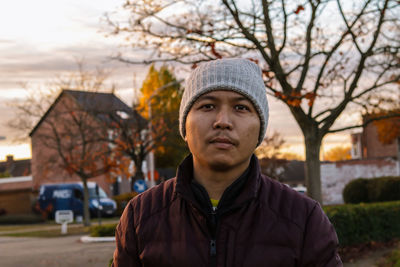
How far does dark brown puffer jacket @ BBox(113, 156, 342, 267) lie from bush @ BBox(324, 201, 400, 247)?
35.1 feet

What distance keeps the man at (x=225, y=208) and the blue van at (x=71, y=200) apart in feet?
125

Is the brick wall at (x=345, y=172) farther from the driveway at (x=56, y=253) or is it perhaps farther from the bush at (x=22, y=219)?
the driveway at (x=56, y=253)

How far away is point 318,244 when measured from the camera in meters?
2.46

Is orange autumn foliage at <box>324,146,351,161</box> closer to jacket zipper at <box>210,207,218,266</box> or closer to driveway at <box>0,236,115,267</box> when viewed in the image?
driveway at <box>0,236,115,267</box>

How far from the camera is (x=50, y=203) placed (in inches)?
1633

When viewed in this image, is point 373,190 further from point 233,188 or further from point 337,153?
point 337,153

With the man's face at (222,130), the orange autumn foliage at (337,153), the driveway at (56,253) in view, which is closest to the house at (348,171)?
the driveway at (56,253)

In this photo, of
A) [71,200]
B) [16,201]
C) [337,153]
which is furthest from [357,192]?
[337,153]

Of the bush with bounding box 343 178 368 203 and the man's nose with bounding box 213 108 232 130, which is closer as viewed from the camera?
the man's nose with bounding box 213 108 232 130

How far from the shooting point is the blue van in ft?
132

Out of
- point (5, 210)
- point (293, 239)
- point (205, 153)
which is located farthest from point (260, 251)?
point (5, 210)

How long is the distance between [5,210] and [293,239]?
48.1 meters

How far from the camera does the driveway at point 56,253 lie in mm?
15516

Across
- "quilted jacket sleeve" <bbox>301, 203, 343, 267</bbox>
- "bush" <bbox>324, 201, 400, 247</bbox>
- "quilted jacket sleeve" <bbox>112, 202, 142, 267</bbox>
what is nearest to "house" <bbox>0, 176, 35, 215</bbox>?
"bush" <bbox>324, 201, 400, 247</bbox>
